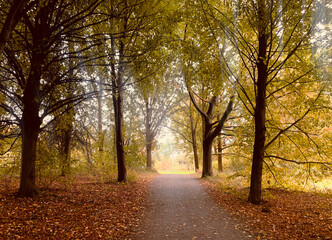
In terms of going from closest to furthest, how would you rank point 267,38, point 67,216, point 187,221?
point 67,216 < point 187,221 < point 267,38

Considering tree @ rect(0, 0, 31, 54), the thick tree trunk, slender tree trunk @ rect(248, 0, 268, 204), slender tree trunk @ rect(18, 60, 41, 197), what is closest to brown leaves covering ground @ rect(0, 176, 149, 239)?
slender tree trunk @ rect(18, 60, 41, 197)

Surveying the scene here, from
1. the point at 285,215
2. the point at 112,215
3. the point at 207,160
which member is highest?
the point at 207,160

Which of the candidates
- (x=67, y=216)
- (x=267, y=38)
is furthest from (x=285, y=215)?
(x=67, y=216)

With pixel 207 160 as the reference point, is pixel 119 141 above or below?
above

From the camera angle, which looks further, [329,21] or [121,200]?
[121,200]

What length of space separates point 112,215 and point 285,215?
5.07m

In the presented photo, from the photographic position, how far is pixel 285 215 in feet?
22.4

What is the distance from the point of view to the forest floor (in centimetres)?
Result: 519

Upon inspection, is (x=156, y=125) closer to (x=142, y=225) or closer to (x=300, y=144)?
(x=300, y=144)

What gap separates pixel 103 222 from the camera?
6.12m

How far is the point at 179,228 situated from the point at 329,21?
734 centimetres

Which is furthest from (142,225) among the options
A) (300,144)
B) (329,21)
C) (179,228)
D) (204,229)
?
(329,21)

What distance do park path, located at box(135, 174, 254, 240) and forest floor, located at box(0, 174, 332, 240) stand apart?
9.7 inches

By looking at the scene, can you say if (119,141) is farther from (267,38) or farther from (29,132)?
(267,38)
